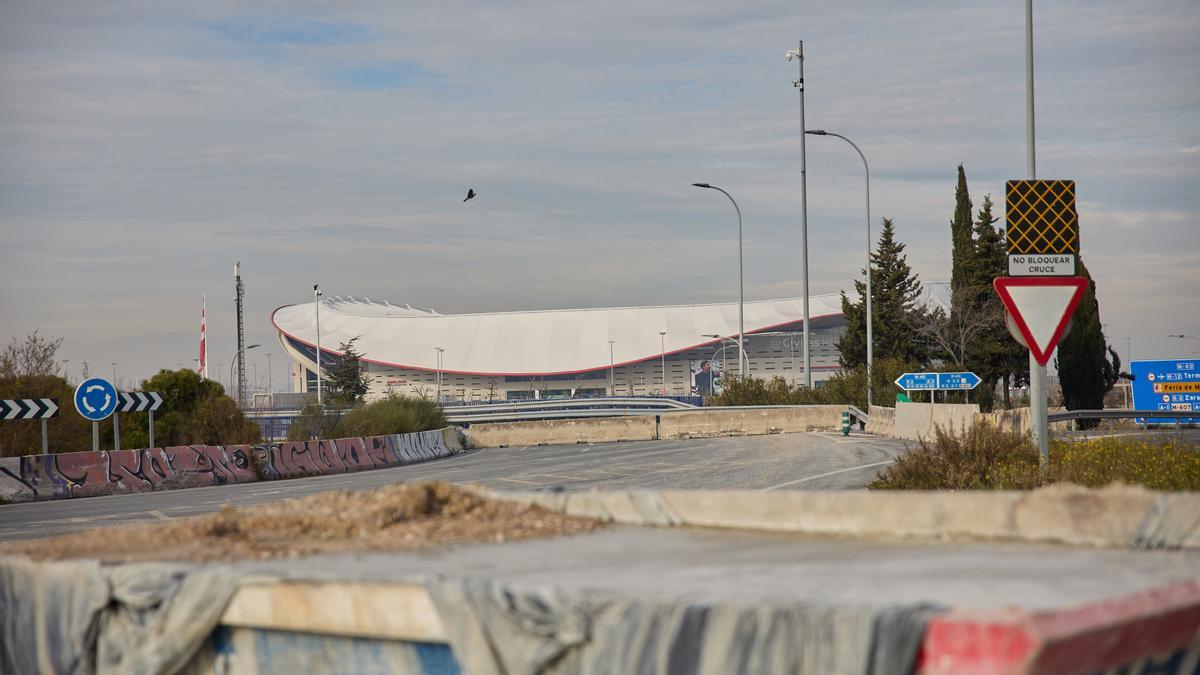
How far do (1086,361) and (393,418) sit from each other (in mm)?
30312

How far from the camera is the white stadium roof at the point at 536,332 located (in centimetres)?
15900

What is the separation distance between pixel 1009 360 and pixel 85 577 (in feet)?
212

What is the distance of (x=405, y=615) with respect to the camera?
14.5 ft

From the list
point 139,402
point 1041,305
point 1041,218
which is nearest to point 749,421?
point 139,402

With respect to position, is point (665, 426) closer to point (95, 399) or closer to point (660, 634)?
point (95, 399)

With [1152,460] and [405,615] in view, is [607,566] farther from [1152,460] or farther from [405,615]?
[1152,460]

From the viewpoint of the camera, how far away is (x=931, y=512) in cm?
588

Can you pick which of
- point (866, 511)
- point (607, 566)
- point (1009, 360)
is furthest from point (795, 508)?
point (1009, 360)

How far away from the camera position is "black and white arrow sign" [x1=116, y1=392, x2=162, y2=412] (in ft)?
99.8

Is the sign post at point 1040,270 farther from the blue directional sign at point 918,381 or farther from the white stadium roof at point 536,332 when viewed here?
the white stadium roof at point 536,332

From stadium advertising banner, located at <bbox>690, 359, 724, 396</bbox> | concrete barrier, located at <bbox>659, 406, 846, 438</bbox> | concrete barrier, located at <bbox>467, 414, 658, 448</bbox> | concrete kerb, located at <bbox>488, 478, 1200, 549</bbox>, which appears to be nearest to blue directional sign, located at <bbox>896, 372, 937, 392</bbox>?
concrete barrier, located at <bbox>659, 406, 846, 438</bbox>

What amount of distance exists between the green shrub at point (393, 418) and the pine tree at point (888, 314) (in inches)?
1196

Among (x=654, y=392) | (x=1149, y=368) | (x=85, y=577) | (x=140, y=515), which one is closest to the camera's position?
(x=85, y=577)

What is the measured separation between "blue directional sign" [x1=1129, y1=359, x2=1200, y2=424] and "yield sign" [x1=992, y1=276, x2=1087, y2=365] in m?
32.3
